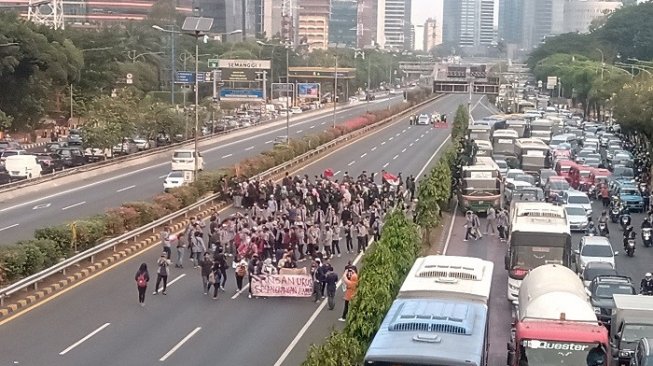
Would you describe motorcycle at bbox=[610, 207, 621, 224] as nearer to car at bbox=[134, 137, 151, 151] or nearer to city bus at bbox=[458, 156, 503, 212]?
city bus at bbox=[458, 156, 503, 212]

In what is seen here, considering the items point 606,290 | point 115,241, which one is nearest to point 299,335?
point 606,290

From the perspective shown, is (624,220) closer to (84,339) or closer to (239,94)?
(84,339)

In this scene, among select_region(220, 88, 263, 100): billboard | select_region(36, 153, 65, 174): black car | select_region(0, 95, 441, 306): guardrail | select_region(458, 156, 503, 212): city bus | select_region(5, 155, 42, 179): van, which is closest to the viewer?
select_region(0, 95, 441, 306): guardrail

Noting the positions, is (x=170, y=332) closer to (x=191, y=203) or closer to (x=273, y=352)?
(x=273, y=352)

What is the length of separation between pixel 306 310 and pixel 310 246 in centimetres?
581

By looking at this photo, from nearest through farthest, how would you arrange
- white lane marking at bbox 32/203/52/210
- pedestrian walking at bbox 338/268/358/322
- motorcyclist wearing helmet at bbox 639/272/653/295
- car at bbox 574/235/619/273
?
pedestrian walking at bbox 338/268/358/322 → motorcyclist wearing helmet at bbox 639/272/653/295 → car at bbox 574/235/619/273 → white lane marking at bbox 32/203/52/210

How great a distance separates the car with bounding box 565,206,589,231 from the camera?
39.2 metres

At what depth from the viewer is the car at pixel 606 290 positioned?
2425 cm

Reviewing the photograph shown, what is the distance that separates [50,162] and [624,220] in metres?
29.6

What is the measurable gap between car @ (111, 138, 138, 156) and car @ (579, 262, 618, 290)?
4031cm

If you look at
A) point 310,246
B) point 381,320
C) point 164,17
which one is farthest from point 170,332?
point 164,17

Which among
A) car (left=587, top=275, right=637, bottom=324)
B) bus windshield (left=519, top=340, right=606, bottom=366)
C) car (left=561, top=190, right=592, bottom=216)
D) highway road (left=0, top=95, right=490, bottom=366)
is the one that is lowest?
car (left=561, top=190, right=592, bottom=216)

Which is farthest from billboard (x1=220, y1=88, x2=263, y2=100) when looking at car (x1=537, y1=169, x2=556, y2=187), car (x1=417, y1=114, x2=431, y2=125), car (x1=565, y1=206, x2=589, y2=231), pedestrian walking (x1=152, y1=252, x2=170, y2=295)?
pedestrian walking (x1=152, y1=252, x2=170, y2=295)

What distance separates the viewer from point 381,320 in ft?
62.2
